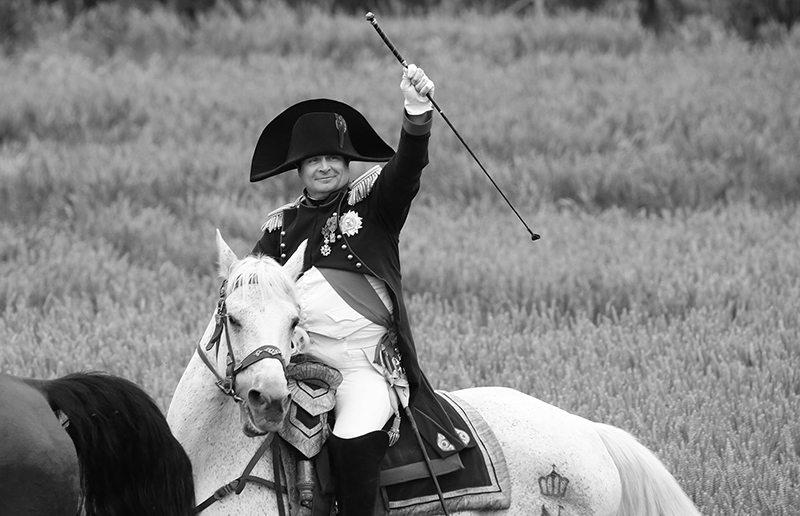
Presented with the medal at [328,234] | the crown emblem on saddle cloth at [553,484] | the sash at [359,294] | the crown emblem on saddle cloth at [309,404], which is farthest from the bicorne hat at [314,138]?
the crown emblem on saddle cloth at [553,484]

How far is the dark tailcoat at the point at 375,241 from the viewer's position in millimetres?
3826

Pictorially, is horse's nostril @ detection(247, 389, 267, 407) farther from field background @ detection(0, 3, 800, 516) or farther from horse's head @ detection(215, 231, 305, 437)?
field background @ detection(0, 3, 800, 516)

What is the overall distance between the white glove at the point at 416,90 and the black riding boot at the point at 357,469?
1.26m

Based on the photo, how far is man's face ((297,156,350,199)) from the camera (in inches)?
153

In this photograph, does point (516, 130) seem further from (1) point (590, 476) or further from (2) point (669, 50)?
(1) point (590, 476)

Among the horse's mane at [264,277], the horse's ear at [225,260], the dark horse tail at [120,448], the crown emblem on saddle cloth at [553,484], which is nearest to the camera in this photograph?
the dark horse tail at [120,448]

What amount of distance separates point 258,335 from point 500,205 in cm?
863

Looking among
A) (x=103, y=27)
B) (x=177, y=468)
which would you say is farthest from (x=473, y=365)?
(x=103, y=27)

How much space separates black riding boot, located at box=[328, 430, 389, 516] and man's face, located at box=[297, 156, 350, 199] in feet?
3.42

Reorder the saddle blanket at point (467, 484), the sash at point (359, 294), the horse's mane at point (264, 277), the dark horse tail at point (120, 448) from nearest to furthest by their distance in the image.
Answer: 1. the dark horse tail at point (120, 448)
2. the horse's mane at point (264, 277)
3. the saddle blanket at point (467, 484)
4. the sash at point (359, 294)

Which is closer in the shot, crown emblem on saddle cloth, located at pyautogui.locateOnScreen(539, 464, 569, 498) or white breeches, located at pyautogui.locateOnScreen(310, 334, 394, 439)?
white breeches, located at pyautogui.locateOnScreen(310, 334, 394, 439)

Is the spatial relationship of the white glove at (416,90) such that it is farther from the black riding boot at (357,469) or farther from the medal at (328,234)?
the black riding boot at (357,469)

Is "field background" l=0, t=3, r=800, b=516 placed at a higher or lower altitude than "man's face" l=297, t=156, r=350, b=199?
lower

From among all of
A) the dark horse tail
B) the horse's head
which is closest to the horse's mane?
the horse's head
